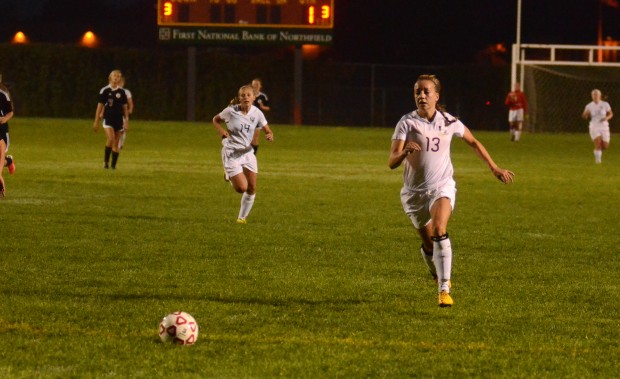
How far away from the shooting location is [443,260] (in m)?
8.98

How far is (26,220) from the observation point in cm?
1450

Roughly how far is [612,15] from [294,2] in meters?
45.1

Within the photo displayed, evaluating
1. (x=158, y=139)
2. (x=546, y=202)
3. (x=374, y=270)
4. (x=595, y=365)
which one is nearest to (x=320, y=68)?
(x=158, y=139)

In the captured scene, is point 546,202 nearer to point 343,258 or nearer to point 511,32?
point 343,258

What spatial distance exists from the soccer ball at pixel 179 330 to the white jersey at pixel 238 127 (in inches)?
319

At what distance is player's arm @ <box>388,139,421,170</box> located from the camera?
8.66 m

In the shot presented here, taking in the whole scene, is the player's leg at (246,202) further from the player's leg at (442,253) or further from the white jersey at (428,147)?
the player's leg at (442,253)

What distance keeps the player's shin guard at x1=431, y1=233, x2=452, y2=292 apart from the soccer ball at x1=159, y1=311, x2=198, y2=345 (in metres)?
2.38

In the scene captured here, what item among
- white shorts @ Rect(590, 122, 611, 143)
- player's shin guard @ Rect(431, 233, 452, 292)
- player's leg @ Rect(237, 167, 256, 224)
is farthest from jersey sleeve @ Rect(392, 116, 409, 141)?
white shorts @ Rect(590, 122, 611, 143)

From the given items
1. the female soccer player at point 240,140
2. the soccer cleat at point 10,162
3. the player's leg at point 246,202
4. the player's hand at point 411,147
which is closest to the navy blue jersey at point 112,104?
the soccer cleat at point 10,162

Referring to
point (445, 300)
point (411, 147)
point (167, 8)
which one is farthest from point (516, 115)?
point (411, 147)

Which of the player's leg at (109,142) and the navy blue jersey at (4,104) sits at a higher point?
the navy blue jersey at (4,104)

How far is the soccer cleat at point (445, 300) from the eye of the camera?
884 cm

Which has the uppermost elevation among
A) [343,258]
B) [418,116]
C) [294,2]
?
[294,2]
